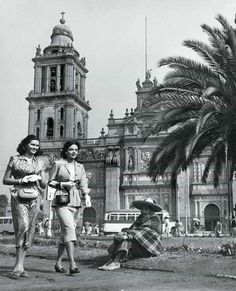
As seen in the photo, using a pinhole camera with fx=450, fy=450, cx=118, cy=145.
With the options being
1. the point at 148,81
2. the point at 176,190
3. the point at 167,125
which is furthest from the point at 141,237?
the point at 148,81

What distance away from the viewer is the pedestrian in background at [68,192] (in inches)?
241

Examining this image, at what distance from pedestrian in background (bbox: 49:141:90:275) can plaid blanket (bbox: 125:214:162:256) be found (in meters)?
1.17

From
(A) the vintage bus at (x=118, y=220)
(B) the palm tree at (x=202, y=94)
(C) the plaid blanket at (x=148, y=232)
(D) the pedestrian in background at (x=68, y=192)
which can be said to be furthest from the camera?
(A) the vintage bus at (x=118, y=220)

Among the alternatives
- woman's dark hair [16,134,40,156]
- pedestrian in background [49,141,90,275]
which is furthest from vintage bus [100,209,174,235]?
woman's dark hair [16,134,40,156]

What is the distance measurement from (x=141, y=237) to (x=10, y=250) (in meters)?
3.86

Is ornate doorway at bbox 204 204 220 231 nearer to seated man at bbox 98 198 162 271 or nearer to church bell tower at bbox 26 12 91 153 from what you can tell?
church bell tower at bbox 26 12 91 153

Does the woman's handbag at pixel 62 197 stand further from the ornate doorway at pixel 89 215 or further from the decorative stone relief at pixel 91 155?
the decorative stone relief at pixel 91 155

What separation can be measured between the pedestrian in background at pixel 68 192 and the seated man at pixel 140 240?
2.86 ft

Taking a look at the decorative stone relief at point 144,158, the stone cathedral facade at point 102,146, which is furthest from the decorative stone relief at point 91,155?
the decorative stone relief at point 144,158

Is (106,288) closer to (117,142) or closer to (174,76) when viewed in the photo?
(174,76)

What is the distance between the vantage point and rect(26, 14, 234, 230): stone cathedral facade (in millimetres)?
42438

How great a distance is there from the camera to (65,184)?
6.29 m

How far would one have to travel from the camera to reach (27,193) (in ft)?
19.7

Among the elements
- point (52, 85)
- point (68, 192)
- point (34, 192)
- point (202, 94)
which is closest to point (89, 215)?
point (52, 85)
